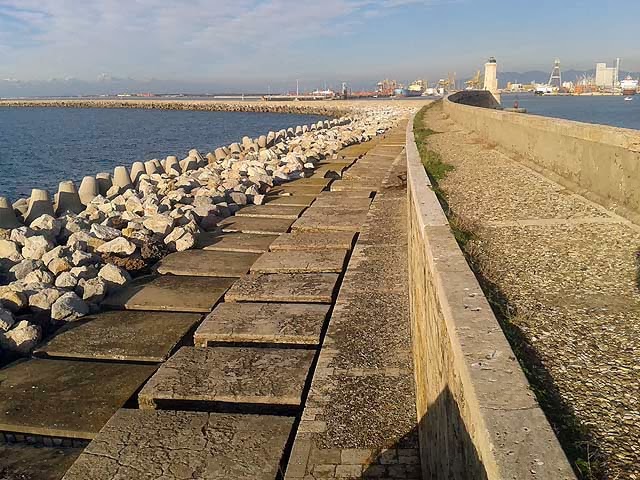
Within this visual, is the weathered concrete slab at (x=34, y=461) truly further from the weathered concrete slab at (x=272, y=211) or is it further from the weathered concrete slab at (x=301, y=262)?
the weathered concrete slab at (x=272, y=211)

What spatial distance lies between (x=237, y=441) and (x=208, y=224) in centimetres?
553

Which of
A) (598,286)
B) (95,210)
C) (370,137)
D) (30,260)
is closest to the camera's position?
(598,286)

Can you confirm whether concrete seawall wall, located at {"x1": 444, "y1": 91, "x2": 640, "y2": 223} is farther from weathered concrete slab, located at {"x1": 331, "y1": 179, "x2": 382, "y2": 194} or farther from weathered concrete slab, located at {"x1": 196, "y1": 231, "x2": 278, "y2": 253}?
weathered concrete slab, located at {"x1": 196, "y1": 231, "x2": 278, "y2": 253}

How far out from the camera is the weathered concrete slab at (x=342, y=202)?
8961mm

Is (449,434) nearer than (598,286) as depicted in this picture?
Yes

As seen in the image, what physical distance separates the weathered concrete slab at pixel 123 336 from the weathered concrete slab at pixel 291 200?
474 centimetres

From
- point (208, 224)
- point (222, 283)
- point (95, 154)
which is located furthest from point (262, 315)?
point (95, 154)

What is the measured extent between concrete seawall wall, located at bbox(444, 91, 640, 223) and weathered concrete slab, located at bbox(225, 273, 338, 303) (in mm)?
2748

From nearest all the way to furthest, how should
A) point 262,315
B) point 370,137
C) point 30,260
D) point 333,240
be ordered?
1. point 262,315
2. point 30,260
3. point 333,240
4. point 370,137

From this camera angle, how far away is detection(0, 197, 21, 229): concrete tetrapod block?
32.1 ft

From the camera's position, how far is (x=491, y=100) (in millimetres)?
39844

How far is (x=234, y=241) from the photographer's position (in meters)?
7.43

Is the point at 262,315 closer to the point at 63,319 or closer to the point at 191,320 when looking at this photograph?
the point at 191,320

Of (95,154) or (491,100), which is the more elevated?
(491,100)
